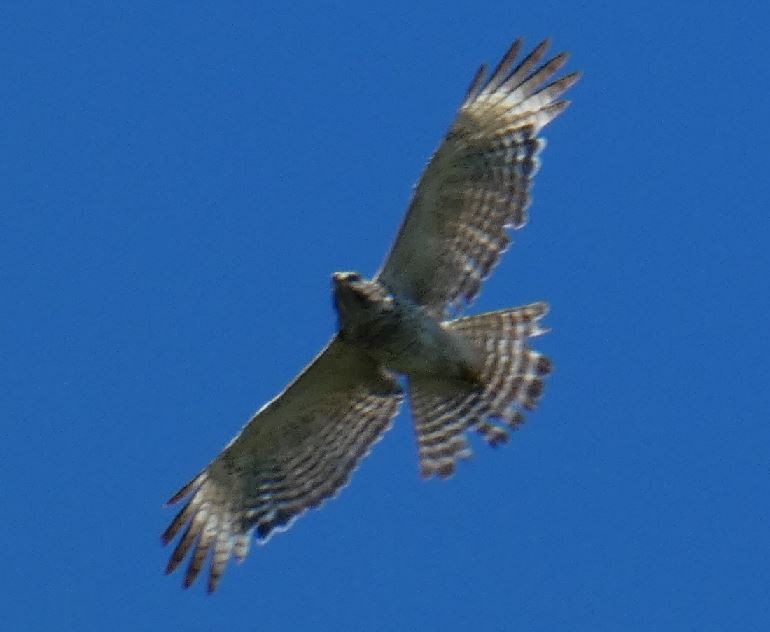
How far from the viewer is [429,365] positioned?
12023 millimetres

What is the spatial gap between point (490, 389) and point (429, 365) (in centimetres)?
44

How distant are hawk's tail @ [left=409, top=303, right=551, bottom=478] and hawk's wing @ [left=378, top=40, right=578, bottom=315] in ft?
0.88

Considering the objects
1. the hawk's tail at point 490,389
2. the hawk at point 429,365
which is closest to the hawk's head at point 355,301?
the hawk at point 429,365

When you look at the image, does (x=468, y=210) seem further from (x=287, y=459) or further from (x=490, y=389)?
(x=287, y=459)

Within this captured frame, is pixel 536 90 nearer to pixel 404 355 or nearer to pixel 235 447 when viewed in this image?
pixel 404 355

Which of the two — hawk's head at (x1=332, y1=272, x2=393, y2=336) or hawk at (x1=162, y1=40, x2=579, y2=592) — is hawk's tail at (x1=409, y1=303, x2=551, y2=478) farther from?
hawk's head at (x1=332, y1=272, x2=393, y2=336)

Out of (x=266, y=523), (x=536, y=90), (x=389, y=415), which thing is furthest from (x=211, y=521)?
(x=536, y=90)

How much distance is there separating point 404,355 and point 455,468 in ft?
2.58

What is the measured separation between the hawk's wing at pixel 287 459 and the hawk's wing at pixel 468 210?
641mm

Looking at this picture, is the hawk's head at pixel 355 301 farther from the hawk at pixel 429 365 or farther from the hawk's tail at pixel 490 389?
the hawk's tail at pixel 490 389

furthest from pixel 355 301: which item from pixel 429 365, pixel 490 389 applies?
pixel 490 389

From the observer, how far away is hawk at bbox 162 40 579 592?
12.0 m

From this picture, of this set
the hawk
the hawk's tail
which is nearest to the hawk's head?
the hawk

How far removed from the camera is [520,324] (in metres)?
12.1
